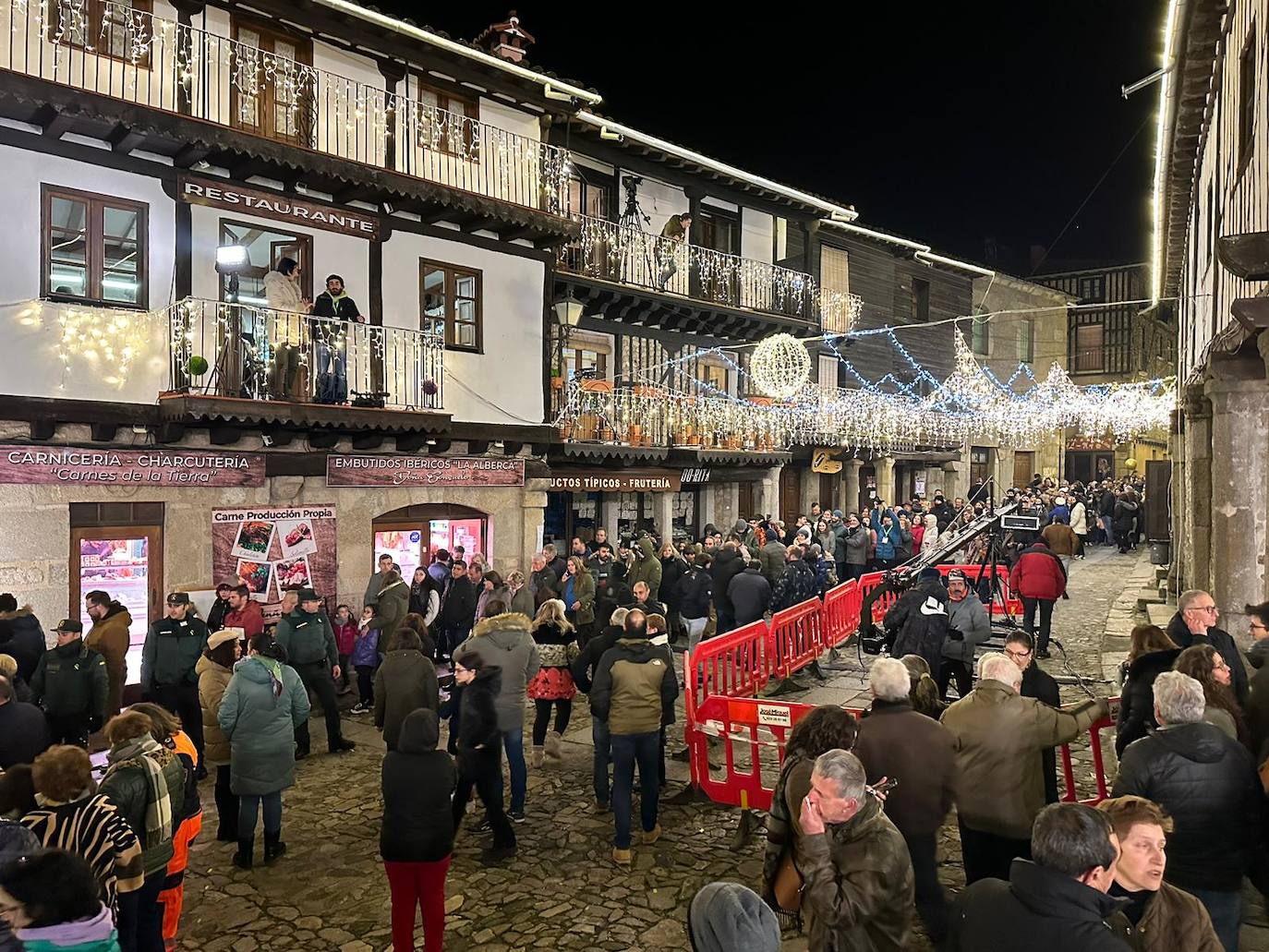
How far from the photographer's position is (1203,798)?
171 inches

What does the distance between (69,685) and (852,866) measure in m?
7.65

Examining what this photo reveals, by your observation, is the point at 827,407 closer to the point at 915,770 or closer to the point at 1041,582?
the point at 1041,582

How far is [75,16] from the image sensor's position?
1120 centimetres

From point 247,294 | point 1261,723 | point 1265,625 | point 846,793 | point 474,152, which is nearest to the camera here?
point 846,793

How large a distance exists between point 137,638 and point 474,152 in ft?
30.9

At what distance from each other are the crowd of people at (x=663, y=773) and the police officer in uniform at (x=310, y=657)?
0.10ft

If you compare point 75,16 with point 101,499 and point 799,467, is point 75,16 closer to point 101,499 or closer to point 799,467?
point 101,499

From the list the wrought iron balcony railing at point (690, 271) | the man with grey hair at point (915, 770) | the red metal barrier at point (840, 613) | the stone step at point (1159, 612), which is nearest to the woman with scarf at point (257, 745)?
the man with grey hair at point (915, 770)

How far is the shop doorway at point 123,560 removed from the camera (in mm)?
11578

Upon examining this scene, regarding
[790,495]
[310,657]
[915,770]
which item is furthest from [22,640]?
[790,495]

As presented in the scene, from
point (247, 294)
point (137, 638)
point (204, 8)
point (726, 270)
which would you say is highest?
point (204, 8)

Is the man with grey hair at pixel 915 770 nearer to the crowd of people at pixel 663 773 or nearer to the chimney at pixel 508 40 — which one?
the crowd of people at pixel 663 773

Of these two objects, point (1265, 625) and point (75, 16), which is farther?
point (75, 16)

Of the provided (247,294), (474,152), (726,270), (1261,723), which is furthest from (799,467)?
(1261,723)
